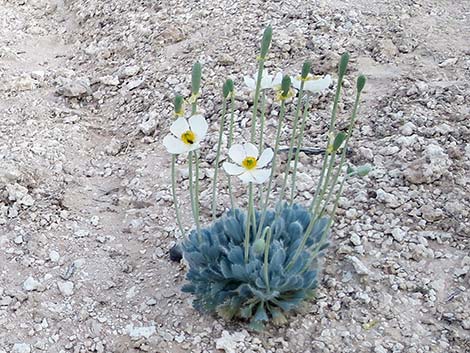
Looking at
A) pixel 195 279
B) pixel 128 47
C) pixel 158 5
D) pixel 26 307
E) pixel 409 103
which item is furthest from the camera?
pixel 158 5

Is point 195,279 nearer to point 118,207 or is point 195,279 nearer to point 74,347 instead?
point 74,347

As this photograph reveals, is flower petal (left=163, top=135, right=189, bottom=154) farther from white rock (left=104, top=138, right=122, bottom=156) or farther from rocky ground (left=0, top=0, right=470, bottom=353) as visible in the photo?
white rock (left=104, top=138, right=122, bottom=156)

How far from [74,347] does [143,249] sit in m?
0.46

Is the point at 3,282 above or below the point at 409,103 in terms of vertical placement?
below

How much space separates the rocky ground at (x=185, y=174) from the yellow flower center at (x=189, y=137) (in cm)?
58

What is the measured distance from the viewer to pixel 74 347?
201cm

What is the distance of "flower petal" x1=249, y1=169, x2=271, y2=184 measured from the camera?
1642 millimetres

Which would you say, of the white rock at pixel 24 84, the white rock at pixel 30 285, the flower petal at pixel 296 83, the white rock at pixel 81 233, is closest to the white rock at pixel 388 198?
the flower petal at pixel 296 83

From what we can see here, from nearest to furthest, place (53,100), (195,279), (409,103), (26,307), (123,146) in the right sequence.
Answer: (195,279)
(26,307)
(409,103)
(123,146)
(53,100)

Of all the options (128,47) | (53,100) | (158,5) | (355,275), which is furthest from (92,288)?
(158,5)

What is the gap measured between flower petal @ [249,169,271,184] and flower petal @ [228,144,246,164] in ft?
0.15

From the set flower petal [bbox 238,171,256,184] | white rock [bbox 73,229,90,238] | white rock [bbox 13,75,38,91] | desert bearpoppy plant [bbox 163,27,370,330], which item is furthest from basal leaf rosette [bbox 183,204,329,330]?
white rock [bbox 13,75,38,91]

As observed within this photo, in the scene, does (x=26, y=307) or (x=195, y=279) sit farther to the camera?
(x=26, y=307)

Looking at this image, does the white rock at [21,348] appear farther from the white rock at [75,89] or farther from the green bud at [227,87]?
the white rock at [75,89]
